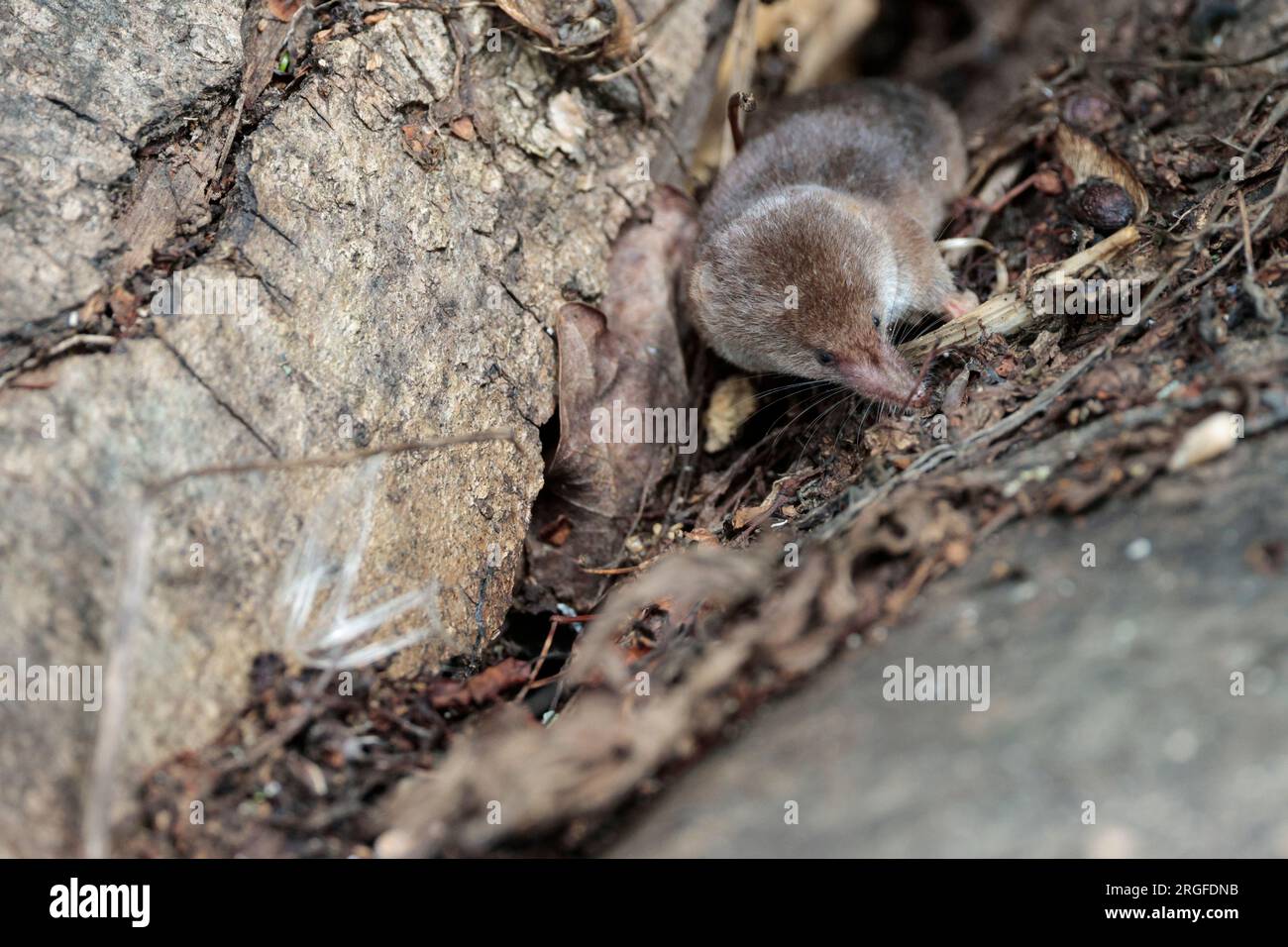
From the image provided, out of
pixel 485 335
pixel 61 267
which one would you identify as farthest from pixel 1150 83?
pixel 61 267

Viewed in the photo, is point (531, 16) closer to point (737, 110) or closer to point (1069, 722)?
point (737, 110)

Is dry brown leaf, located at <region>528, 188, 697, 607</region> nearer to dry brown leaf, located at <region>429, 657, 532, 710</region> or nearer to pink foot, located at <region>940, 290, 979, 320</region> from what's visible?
dry brown leaf, located at <region>429, 657, 532, 710</region>

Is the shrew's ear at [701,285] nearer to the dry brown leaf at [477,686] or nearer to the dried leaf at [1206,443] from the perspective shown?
the dry brown leaf at [477,686]

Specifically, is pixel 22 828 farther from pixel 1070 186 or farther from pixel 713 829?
pixel 1070 186

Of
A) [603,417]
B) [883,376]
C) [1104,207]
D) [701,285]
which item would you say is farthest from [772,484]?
[1104,207]

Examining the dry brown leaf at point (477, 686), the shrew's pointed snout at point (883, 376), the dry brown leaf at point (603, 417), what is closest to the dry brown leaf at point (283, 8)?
the dry brown leaf at point (603, 417)
